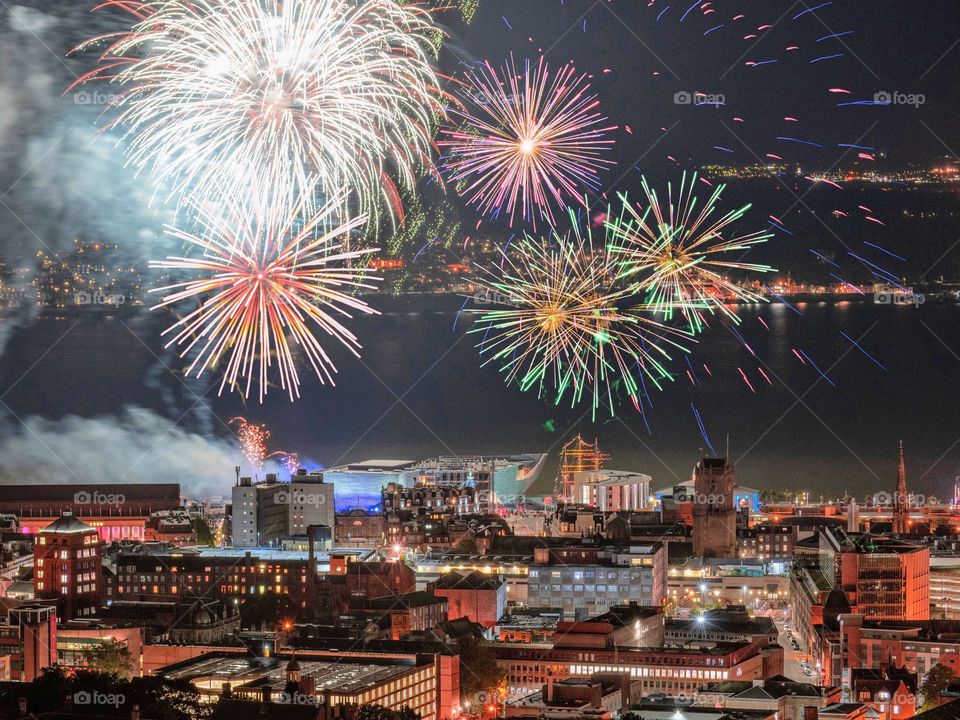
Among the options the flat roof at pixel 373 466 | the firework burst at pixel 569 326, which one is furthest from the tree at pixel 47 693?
the flat roof at pixel 373 466

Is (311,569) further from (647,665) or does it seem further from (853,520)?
(853,520)

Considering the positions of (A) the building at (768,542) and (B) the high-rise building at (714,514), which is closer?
(B) the high-rise building at (714,514)

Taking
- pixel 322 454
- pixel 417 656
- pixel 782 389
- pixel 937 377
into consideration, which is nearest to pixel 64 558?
pixel 417 656

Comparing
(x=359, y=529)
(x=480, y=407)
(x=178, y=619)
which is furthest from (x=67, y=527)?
(x=480, y=407)

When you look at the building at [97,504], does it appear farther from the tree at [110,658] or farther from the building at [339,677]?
the building at [339,677]

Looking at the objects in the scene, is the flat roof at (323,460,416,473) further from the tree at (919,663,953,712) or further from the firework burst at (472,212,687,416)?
the tree at (919,663,953,712)

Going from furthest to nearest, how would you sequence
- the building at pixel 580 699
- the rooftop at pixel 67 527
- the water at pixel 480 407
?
1. the water at pixel 480 407
2. the rooftop at pixel 67 527
3. the building at pixel 580 699
